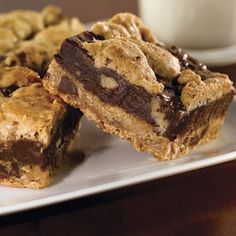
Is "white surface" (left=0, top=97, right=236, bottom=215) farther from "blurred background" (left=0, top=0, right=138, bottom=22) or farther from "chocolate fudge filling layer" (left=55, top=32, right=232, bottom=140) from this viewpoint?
"blurred background" (left=0, top=0, right=138, bottom=22)

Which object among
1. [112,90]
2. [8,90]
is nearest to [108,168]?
[112,90]

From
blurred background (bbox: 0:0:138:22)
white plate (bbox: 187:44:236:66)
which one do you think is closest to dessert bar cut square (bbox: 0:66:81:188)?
white plate (bbox: 187:44:236:66)

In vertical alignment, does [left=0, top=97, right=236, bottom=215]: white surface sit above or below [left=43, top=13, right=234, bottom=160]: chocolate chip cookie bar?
below

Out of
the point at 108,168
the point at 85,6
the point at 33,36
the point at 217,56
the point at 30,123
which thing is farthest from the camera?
→ the point at 85,6

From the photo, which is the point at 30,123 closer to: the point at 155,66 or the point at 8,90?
the point at 8,90

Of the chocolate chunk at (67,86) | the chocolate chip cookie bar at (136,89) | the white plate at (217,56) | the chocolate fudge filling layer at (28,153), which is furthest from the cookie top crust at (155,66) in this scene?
the white plate at (217,56)

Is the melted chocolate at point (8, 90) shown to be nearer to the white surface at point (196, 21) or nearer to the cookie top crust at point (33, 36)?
the cookie top crust at point (33, 36)

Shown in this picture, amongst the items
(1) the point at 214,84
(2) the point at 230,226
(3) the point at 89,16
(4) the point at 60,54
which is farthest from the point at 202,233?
(3) the point at 89,16
